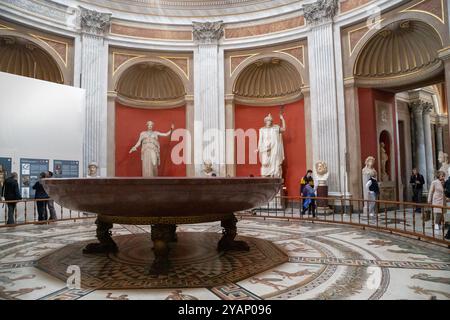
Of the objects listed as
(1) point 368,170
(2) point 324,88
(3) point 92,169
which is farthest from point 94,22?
(1) point 368,170

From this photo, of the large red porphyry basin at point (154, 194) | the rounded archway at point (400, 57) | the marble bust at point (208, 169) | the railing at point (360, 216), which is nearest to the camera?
the large red porphyry basin at point (154, 194)

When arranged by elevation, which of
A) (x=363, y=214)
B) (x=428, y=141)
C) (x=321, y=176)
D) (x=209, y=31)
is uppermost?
(x=209, y=31)

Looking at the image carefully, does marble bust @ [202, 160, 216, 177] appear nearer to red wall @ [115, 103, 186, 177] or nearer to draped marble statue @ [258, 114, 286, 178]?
red wall @ [115, 103, 186, 177]

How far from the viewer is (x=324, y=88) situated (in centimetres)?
953

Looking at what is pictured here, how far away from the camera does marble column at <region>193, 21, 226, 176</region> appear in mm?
10867

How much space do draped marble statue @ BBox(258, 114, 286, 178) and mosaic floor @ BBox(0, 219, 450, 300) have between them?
527 centimetres

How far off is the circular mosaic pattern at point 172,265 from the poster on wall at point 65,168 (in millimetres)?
4673

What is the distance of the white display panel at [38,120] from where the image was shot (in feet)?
23.6

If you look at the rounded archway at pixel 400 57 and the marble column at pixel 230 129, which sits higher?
the rounded archway at pixel 400 57

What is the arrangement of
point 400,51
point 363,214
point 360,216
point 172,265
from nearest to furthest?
point 172,265 → point 360,216 → point 363,214 → point 400,51

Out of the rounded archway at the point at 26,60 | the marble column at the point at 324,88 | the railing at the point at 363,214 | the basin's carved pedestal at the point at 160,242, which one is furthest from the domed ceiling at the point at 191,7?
the basin's carved pedestal at the point at 160,242

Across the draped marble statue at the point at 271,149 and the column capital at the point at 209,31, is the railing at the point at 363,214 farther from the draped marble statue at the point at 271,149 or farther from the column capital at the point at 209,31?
the column capital at the point at 209,31

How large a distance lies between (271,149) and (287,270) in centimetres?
747

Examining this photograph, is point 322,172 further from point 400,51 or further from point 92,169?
point 92,169
